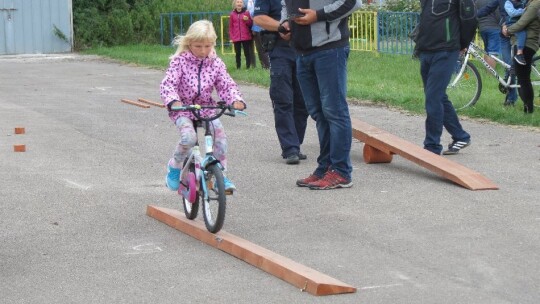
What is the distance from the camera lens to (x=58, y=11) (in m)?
29.5

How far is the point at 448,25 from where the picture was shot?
10.9m

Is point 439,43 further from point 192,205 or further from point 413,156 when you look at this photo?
point 192,205

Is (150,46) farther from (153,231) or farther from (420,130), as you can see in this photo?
(153,231)

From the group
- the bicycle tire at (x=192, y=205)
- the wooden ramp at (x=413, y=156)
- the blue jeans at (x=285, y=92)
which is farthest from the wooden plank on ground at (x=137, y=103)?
the bicycle tire at (x=192, y=205)

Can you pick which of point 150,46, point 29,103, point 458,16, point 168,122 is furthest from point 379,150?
point 150,46

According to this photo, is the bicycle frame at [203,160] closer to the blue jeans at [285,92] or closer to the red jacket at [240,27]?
the blue jeans at [285,92]

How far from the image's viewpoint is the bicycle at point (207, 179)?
25.5 ft

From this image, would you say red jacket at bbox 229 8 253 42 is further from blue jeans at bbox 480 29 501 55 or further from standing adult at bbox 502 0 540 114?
standing adult at bbox 502 0 540 114

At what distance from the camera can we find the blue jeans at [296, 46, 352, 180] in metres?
9.54

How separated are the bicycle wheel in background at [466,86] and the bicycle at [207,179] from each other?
22.3 ft

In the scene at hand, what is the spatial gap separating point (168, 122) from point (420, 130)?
10.9 ft

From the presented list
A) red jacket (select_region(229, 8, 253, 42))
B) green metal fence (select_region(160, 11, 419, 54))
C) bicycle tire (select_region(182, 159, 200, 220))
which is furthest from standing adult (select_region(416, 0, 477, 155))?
green metal fence (select_region(160, 11, 419, 54))

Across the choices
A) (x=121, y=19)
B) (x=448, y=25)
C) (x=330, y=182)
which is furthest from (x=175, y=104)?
(x=121, y=19)

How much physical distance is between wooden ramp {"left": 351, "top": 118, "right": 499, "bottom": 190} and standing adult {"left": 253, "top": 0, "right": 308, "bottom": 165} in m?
0.68
